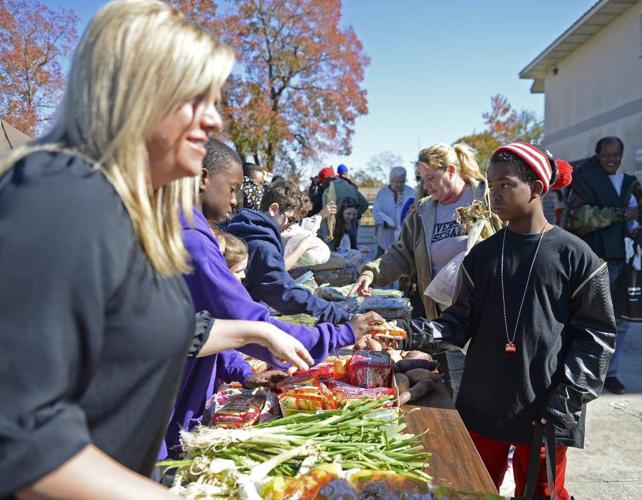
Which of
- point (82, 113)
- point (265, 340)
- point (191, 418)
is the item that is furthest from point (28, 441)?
point (191, 418)

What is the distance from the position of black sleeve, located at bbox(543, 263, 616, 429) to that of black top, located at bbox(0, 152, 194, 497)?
6.39 feet

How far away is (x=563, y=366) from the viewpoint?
8.14ft

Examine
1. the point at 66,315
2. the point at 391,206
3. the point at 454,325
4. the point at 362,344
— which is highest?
the point at 391,206

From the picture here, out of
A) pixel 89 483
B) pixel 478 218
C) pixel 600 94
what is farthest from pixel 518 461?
pixel 600 94

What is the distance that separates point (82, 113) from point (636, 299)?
5442mm

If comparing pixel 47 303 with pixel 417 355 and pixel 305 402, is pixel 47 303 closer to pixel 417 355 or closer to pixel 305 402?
pixel 305 402

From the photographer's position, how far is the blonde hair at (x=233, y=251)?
2.89m

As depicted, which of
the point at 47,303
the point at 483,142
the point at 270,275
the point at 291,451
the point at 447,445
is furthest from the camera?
the point at 483,142

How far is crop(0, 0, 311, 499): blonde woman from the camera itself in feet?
2.68

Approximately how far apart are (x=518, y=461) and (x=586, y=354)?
2.11 feet

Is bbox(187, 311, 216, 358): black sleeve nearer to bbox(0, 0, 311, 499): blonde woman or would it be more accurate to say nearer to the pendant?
bbox(0, 0, 311, 499): blonde woman

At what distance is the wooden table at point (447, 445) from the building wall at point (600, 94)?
12.3m

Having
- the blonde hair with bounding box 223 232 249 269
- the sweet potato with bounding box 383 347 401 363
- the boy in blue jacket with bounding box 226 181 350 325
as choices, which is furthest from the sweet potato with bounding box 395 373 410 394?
the blonde hair with bounding box 223 232 249 269

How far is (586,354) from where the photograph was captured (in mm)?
2414
